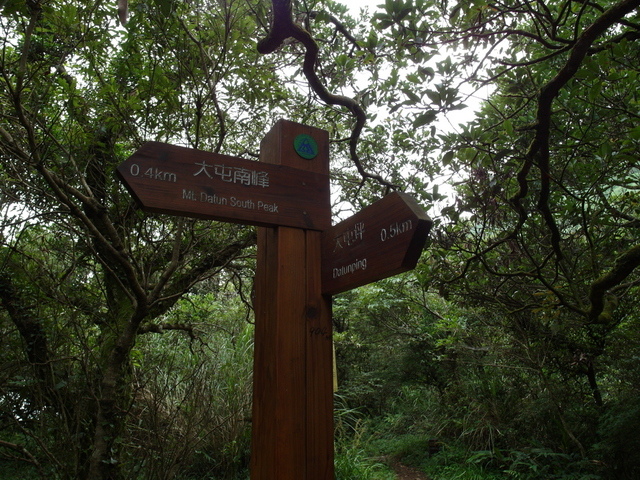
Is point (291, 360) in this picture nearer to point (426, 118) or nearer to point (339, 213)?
point (426, 118)

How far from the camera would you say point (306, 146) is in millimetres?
1877

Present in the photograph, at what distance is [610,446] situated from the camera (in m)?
3.69

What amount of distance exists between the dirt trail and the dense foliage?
19cm

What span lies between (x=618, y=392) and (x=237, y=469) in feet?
13.1

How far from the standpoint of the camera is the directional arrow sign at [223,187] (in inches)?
57.6

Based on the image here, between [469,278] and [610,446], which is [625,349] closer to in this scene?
[610,446]

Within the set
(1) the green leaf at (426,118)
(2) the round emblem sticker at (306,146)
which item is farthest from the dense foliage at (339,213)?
(2) the round emblem sticker at (306,146)

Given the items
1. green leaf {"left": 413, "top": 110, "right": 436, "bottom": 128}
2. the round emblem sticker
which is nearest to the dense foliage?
green leaf {"left": 413, "top": 110, "right": 436, "bottom": 128}

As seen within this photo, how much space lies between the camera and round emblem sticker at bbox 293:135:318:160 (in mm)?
1854

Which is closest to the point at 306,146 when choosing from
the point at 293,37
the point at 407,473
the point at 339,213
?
the point at 293,37

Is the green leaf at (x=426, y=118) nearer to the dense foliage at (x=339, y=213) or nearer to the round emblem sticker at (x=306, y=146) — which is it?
the dense foliage at (x=339, y=213)

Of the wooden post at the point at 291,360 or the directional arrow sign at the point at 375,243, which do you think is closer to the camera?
the directional arrow sign at the point at 375,243

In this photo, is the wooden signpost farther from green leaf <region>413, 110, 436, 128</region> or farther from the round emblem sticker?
green leaf <region>413, 110, 436, 128</region>

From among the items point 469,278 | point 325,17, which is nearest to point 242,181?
point 325,17
